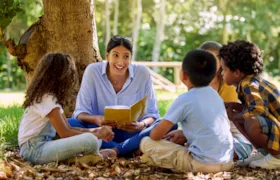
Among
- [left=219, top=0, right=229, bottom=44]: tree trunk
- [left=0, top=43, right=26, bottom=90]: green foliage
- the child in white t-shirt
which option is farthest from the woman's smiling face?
[left=219, top=0, right=229, bottom=44]: tree trunk

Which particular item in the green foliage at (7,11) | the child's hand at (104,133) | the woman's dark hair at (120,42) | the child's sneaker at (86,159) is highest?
the green foliage at (7,11)

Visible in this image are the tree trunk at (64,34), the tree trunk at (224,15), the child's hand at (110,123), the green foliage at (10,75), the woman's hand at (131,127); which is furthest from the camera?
the tree trunk at (224,15)

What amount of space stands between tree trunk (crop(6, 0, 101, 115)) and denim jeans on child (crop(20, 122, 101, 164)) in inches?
61.5

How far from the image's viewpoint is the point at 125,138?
4.77m

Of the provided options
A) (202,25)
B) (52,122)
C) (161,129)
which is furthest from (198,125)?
(202,25)

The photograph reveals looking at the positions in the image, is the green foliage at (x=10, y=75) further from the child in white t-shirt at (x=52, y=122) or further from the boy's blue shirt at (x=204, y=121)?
the boy's blue shirt at (x=204, y=121)

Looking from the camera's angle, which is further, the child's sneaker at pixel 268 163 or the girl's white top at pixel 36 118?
the child's sneaker at pixel 268 163

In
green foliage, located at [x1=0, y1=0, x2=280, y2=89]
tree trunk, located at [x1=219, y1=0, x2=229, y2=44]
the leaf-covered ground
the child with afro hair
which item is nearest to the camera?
the leaf-covered ground

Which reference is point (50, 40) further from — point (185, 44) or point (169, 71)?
point (185, 44)

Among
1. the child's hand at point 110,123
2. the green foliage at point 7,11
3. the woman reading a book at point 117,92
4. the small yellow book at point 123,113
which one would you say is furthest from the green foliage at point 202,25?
the small yellow book at point 123,113

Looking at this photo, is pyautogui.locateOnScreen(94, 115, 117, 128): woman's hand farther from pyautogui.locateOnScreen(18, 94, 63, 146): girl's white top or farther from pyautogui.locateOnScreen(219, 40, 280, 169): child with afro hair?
pyautogui.locateOnScreen(219, 40, 280, 169): child with afro hair

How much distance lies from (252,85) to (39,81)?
5.53 ft

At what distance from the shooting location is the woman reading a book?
15.3ft

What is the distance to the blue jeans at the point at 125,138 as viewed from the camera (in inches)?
180
